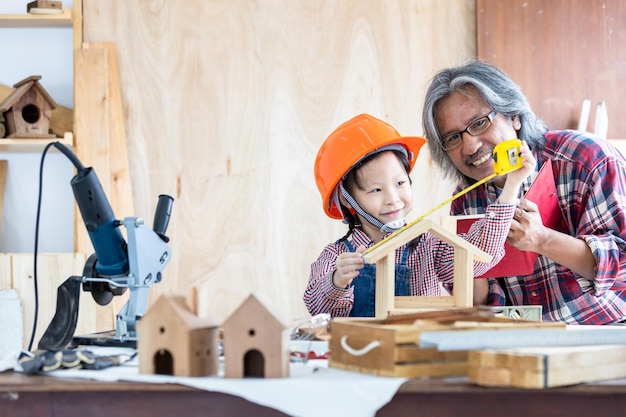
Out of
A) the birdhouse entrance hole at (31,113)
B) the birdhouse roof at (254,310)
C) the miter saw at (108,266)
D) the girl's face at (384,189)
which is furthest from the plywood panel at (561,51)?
the birdhouse roof at (254,310)

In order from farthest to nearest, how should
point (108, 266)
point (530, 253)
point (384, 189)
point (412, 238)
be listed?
1. point (530, 253)
2. point (384, 189)
3. point (412, 238)
4. point (108, 266)

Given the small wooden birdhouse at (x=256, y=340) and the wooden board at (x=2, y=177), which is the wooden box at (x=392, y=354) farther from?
the wooden board at (x=2, y=177)

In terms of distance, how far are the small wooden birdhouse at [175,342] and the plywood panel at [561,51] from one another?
102 inches

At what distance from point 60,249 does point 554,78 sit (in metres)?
2.29

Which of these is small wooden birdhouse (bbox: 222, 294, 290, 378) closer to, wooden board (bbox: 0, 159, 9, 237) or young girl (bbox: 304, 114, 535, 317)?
young girl (bbox: 304, 114, 535, 317)

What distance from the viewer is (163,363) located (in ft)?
3.80

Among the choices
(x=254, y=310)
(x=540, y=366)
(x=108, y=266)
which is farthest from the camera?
(x=108, y=266)

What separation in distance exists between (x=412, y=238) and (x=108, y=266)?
62 centimetres

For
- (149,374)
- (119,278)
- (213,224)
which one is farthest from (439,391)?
(213,224)

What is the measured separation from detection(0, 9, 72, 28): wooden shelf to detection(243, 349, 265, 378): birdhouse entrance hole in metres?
2.54

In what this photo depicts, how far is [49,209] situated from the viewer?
11.1ft

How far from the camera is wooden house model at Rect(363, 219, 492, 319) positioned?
163 cm

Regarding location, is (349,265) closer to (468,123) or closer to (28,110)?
(468,123)

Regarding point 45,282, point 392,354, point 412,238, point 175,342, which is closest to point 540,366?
point 392,354
